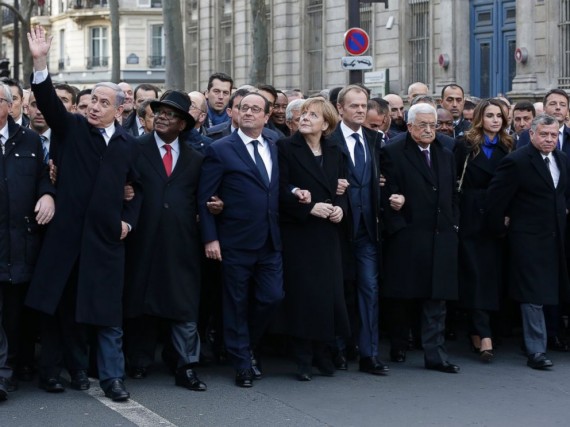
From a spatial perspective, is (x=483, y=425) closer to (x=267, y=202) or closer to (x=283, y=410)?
(x=283, y=410)

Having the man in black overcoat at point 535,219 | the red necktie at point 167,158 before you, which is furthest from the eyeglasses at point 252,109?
the man in black overcoat at point 535,219

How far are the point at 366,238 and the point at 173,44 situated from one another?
22697 millimetres

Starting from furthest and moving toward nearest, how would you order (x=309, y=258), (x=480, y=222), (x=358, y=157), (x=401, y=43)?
1. (x=401, y=43)
2. (x=480, y=222)
3. (x=358, y=157)
4. (x=309, y=258)

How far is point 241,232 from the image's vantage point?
31.7 feet

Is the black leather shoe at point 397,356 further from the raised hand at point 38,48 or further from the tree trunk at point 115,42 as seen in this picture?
the tree trunk at point 115,42

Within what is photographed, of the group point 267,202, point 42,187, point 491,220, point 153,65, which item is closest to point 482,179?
point 491,220

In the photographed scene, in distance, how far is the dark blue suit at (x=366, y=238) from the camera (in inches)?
401

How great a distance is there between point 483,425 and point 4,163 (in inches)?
147

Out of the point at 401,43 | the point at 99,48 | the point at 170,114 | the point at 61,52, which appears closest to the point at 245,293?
the point at 170,114

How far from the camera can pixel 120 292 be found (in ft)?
30.4

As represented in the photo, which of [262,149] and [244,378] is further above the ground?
[262,149]

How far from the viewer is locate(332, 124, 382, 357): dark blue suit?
10.2 meters

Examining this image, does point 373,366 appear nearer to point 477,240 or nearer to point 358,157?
point 477,240

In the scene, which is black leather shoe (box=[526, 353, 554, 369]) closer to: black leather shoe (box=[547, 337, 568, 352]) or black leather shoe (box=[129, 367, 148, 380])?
black leather shoe (box=[547, 337, 568, 352])
